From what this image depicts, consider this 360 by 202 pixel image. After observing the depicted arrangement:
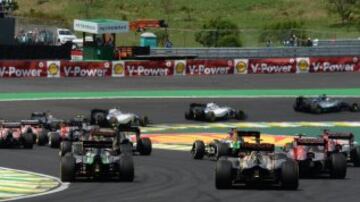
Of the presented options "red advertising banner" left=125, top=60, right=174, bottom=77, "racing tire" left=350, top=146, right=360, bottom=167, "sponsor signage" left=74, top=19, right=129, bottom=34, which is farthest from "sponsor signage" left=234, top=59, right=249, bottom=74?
"racing tire" left=350, top=146, right=360, bottom=167

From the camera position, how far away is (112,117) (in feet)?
141

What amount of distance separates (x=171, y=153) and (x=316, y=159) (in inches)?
380

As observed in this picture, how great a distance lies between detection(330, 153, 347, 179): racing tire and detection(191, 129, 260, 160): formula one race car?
225cm

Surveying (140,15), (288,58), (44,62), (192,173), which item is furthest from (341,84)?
(140,15)

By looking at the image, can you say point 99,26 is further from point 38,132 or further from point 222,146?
point 222,146

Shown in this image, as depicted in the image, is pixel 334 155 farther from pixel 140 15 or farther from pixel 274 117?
pixel 140 15

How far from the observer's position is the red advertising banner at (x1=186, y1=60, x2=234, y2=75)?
209 ft

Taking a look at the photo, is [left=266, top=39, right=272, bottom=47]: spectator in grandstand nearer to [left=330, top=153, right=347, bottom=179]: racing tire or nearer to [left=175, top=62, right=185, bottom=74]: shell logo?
[left=175, top=62, right=185, bottom=74]: shell logo

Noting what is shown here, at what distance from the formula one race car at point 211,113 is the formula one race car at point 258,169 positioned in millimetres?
25506

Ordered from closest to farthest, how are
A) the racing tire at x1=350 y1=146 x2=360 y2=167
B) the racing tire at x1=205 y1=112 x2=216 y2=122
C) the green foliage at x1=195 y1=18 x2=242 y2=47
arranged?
the racing tire at x1=350 y1=146 x2=360 y2=167, the racing tire at x1=205 y1=112 x2=216 y2=122, the green foliage at x1=195 y1=18 x2=242 y2=47

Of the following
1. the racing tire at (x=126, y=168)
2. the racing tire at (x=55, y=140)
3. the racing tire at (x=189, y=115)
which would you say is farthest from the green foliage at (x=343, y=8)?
the racing tire at (x=126, y=168)

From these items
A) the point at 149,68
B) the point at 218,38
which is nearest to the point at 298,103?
the point at 149,68

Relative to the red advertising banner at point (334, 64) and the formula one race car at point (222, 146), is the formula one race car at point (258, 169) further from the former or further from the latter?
the red advertising banner at point (334, 64)

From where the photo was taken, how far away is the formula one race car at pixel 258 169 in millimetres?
20516
